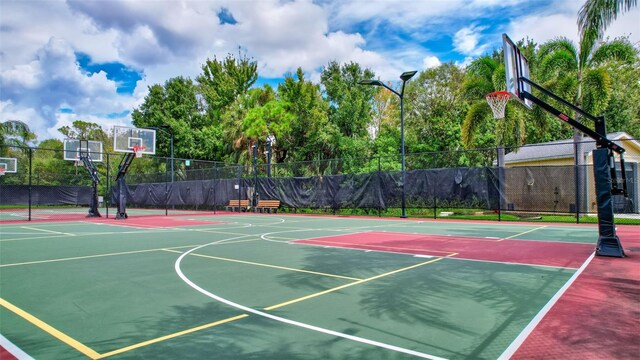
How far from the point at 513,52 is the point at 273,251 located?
7.44m

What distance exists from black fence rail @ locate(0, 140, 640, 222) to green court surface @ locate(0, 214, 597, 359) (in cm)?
725

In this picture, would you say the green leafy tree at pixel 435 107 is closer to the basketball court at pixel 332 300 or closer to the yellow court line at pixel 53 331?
the basketball court at pixel 332 300

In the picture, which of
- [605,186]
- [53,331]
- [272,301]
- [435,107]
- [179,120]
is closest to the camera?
[53,331]

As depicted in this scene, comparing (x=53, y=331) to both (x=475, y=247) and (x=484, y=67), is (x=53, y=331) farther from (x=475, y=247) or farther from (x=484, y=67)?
(x=484, y=67)

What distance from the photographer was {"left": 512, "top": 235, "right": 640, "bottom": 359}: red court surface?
3.28 meters

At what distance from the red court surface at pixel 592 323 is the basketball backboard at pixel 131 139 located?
21.9m

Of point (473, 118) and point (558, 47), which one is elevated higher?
point (558, 47)

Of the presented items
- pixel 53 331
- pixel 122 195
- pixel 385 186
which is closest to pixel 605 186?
pixel 53 331

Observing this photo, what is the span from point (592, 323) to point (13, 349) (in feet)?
17.8

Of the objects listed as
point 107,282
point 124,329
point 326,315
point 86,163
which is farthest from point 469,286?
point 86,163

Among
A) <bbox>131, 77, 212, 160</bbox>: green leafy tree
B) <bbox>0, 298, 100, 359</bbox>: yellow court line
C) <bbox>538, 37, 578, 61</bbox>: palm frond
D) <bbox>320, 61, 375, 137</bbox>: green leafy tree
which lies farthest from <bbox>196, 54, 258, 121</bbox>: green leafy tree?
<bbox>0, 298, 100, 359</bbox>: yellow court line

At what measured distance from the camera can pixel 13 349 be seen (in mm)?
3467

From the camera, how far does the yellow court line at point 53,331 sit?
3.37 meters

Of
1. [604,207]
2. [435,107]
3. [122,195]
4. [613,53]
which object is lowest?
[604,207]
